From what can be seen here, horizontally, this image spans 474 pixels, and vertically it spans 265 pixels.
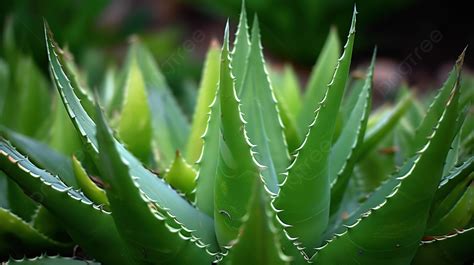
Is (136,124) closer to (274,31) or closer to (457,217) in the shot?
(457,217)

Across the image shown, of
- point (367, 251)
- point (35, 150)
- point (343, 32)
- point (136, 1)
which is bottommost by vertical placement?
point (367, 251)

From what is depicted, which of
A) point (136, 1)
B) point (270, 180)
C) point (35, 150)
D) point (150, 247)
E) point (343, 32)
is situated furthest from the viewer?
point (136, 1)

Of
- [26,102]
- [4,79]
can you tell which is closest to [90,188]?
[26,102]

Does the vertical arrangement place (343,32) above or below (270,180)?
above

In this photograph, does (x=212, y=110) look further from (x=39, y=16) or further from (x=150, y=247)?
(x=39, y=16)

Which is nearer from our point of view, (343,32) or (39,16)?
(39,16)

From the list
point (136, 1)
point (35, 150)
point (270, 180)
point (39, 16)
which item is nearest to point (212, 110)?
point (270, 180)

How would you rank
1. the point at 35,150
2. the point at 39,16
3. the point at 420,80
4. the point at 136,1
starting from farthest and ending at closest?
the point at 136,1
the point at 420,80
the point at 39,16
the point at 35,150
